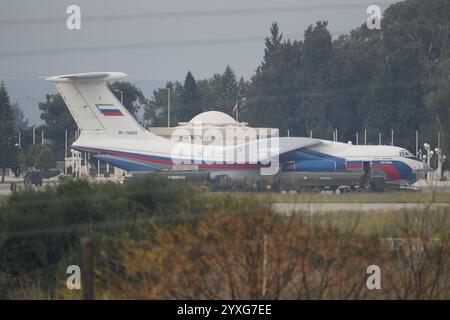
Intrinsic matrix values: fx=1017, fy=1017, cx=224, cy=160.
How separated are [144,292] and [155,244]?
3.13 ft

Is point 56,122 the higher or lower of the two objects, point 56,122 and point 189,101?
the lower

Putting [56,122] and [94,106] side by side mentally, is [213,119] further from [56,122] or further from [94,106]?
[94,106]

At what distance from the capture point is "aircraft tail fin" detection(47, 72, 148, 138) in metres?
48.5

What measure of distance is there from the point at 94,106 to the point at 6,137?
7031 mm

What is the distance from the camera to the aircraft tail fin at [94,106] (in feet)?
159

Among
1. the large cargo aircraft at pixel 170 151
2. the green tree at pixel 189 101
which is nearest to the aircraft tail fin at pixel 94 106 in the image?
the large cargo aircraft at pixel 170 151

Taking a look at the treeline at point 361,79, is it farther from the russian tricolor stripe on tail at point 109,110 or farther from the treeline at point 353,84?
the russian tricolor stripe on tail at point 109,110

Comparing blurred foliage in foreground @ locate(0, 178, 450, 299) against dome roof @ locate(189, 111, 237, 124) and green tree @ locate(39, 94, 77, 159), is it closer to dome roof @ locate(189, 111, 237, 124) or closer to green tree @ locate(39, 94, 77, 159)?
dome roof @ locate(189, 111, 237, 124)

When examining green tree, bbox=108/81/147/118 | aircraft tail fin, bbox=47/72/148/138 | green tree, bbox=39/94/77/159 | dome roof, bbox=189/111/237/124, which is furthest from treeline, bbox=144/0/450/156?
aircraft tail fin, bbox=47/72/148/138

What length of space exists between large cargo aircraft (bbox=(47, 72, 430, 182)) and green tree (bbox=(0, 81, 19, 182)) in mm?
5624

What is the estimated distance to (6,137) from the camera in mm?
53312

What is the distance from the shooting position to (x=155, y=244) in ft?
41.0

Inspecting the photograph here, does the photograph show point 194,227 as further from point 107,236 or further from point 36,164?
point 36,164

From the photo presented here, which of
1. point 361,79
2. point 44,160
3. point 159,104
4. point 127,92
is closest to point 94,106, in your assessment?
point 44,160
